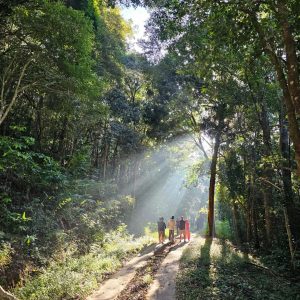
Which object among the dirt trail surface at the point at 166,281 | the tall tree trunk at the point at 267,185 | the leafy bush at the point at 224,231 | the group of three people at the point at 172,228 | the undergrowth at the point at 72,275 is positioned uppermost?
the tall tree trunk at the point at 267,185

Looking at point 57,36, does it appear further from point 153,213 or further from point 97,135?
point 153,213

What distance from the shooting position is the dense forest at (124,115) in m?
8.28

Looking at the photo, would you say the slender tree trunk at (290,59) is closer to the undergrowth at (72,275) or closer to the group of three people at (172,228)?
the undergrowth at (72,275)

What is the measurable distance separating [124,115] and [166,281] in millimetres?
16982

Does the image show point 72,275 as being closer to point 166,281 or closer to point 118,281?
point 118,281

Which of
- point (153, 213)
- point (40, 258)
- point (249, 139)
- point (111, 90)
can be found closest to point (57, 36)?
point (40, 258)

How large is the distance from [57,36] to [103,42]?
40.0 feet

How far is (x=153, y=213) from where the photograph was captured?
140 feet

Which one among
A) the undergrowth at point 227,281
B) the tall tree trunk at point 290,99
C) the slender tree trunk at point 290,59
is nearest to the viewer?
the slender tree trunk at point 290,59

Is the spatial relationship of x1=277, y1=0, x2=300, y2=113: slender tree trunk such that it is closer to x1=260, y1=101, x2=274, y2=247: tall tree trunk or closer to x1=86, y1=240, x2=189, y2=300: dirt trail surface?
x1=86, y1=240, x2=189, y2=300: dirt trail surface

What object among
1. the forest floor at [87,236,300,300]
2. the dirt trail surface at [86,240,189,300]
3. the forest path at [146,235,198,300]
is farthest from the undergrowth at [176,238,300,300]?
the dirt trail surface at [86,240,189,300]

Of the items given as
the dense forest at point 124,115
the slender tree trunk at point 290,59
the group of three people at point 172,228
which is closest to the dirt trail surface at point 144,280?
the dense forest at point 124,115

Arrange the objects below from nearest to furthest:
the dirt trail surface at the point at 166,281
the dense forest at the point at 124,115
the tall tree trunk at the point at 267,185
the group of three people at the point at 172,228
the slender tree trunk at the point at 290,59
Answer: the slender tree trunk at the point at 290,59
the dense forest at the point at 124,115
the dirt trail surface at the point at 166,281
the tall tree trunk at the point at 267,185
the group of three people at the point at 172,228

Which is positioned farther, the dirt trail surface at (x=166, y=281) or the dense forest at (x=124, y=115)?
the dirt trail surface at (x=166, y=281)
